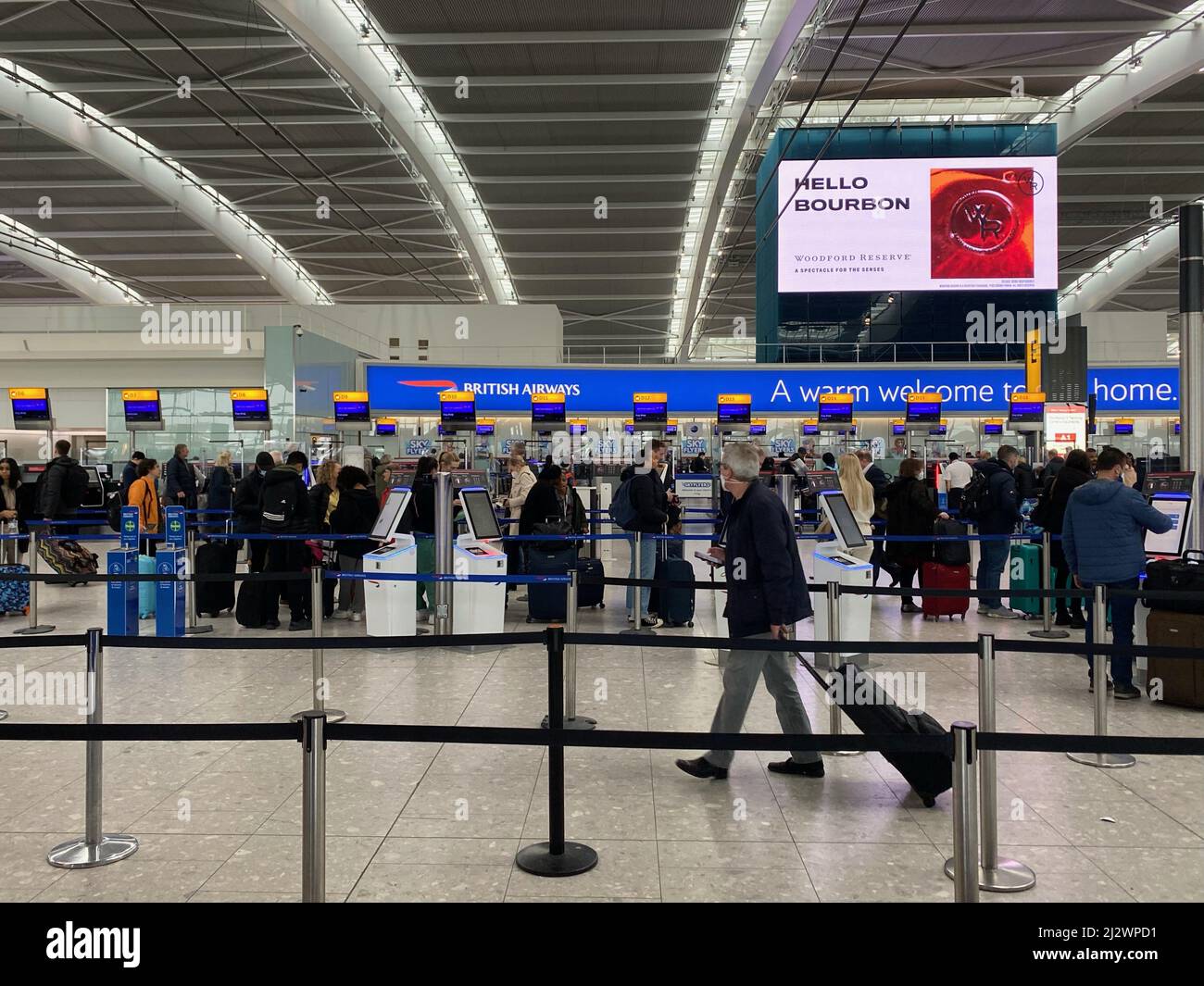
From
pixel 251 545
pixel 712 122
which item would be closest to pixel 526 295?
pixel 712 122

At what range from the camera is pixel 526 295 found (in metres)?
38.4

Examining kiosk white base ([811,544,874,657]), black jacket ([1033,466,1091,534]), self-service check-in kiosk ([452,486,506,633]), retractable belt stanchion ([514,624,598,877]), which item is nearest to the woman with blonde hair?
black jacket ([1033,466,1091,534])

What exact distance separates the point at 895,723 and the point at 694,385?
65.2 feet

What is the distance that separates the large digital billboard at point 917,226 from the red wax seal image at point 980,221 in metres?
0.02

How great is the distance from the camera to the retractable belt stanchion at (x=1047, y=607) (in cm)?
799

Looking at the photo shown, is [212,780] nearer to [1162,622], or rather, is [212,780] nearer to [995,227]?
[1162,622]

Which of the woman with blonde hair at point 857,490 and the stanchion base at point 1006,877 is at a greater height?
the woman with blonde hair at point 857,490

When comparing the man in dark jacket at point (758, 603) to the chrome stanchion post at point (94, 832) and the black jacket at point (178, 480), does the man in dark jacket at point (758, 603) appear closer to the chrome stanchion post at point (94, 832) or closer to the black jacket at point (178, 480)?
the chrome stanchion post at point (94, 832)

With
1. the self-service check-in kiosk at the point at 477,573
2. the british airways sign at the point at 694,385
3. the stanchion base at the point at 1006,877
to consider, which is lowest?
the stanchion base at the point at 1006,877

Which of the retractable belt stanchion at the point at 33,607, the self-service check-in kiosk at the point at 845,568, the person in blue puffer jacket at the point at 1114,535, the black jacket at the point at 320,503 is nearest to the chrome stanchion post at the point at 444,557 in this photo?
the black jacket at the point at 320,503

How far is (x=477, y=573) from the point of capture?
23.9 ft

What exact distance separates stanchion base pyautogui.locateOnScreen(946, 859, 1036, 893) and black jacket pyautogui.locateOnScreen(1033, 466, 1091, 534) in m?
4.70

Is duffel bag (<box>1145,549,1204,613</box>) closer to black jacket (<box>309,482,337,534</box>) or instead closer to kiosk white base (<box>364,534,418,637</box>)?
kiosk white base (<box>364,534,418,637</box>)

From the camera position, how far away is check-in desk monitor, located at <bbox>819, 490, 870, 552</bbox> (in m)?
6.71
